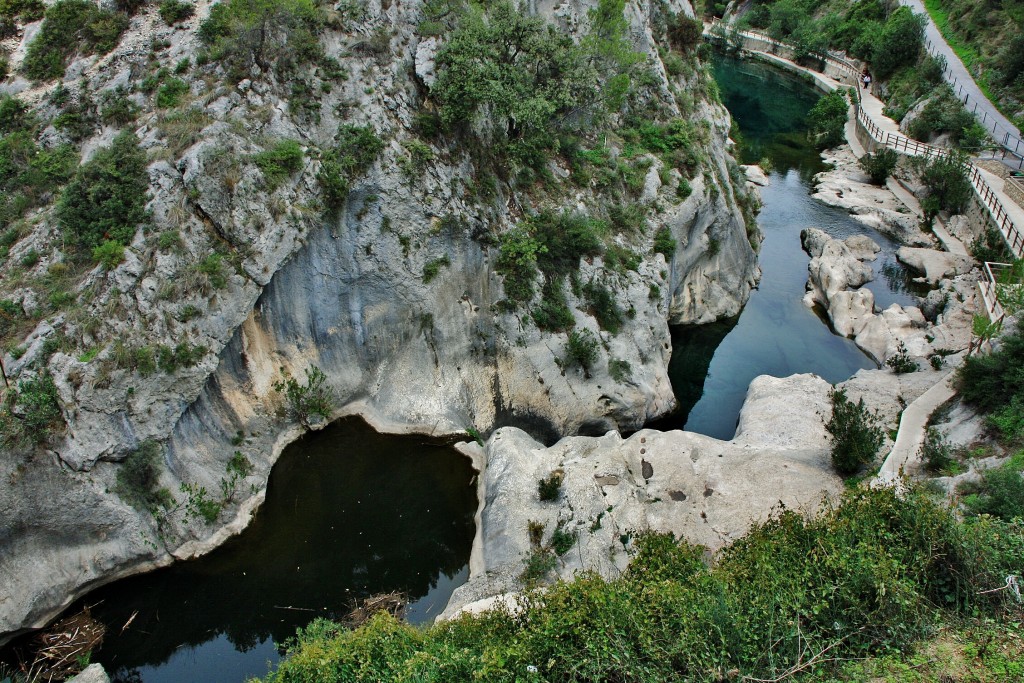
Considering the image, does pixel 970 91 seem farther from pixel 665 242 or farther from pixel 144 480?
pixel 144 480

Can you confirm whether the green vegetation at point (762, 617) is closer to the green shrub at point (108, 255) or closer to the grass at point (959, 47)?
the green shrub at point (108, 255)

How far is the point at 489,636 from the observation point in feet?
47.3

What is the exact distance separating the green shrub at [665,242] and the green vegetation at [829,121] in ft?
133

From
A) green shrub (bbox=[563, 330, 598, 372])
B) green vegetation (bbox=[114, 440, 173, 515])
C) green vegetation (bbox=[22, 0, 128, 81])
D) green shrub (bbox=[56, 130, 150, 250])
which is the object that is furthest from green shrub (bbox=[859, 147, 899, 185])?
green vegetation (bbox=[114, 440, 173, 515])

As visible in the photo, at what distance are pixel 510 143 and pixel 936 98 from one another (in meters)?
45.3

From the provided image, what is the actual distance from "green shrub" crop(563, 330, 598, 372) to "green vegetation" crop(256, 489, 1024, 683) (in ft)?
40.2

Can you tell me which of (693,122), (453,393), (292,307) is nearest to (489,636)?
(453,393)

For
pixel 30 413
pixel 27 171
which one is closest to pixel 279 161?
pixel 27 171

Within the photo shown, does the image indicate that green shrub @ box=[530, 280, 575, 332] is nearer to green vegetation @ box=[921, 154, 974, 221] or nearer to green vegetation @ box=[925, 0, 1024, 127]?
green vegetation @ box=[921, 154, 974, 221]

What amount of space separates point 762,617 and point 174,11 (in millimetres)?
27606

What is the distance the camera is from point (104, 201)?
22000 millimetres

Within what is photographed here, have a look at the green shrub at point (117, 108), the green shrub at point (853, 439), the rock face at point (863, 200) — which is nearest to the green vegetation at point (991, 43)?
the rock face at point (863, 200)

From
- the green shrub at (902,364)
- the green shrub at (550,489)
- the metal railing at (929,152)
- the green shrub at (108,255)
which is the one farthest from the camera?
the metal railing at (929,152)

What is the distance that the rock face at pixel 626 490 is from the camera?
20.1 m
